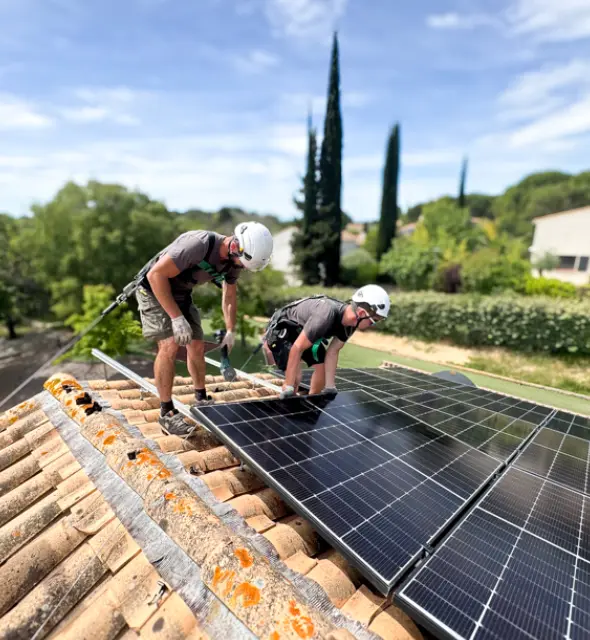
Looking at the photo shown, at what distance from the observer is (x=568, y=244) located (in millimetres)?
37750

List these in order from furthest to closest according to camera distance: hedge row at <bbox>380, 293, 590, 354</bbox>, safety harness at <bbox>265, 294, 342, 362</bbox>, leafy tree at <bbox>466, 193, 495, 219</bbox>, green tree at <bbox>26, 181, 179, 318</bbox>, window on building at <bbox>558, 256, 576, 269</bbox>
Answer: leafy tree at <bbox>466, 193, 495, 219</bbox> < window on building at <bbox>558, 256, 576, 269</bbox> < green tree at <bbox>26, 181, 179, 318</bbox> < hedge row at <bbox>380, 293, 590, 354</bbox> < safety harness at <bbox>265, 294, 342, 362</bbox>

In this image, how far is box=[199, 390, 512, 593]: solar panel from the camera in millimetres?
2271

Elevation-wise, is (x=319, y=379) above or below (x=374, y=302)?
below

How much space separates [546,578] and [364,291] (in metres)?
3.18

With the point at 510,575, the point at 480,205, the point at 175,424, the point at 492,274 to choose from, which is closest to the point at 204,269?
the point at 175,424

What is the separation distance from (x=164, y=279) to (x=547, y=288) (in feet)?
91.4

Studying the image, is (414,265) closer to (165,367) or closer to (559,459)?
(559,459)

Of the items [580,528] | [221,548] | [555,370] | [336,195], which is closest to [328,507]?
[221,548]

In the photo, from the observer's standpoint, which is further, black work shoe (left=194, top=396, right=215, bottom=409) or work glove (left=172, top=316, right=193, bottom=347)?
work glove (left=172, top=316, right=193, bottom=347)

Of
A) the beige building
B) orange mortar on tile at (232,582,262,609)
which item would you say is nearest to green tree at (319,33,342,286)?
the beige building

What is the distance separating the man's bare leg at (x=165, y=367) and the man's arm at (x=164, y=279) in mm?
469

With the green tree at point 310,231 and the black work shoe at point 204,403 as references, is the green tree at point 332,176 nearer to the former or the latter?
the green tree at point 310,231

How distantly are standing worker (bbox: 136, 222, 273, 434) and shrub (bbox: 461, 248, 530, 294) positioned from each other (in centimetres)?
2545

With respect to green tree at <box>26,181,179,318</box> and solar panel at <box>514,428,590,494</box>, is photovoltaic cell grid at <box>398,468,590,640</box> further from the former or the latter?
green tree at <box>26,181,179,318</box>
